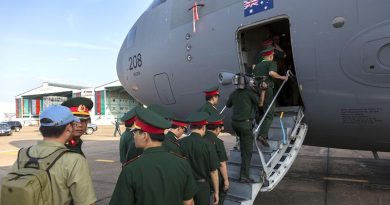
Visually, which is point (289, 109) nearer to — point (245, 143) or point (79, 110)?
point (245, 143)

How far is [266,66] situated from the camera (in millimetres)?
5805

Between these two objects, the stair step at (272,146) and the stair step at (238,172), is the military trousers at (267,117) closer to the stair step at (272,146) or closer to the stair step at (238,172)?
the stair step at (272,146)

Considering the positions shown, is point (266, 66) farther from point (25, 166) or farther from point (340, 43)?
point (25, 166)

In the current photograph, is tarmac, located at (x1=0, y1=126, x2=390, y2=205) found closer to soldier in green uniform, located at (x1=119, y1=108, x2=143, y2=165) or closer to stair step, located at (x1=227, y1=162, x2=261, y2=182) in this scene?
stair step, located at (x1=227, y1=162, x2=261, y2=182)

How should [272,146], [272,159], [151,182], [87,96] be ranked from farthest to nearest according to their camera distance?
[87,96]
[272,146]
[272,159]
[151,182]

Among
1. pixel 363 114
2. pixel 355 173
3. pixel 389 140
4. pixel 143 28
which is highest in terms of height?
pixel 143 28

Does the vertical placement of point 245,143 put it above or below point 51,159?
below

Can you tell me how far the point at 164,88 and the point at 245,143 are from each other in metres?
3.23

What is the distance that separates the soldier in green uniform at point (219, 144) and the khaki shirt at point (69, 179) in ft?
7.17

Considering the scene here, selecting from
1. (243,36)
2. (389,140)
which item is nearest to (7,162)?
(243,36)

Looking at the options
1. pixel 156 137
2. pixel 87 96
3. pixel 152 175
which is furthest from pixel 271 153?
pixel 87 96

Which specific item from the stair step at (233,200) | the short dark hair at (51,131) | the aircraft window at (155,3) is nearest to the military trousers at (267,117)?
the stair step at (233,200)

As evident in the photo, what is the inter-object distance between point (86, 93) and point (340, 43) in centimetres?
6185

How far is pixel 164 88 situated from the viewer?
8.00 m
